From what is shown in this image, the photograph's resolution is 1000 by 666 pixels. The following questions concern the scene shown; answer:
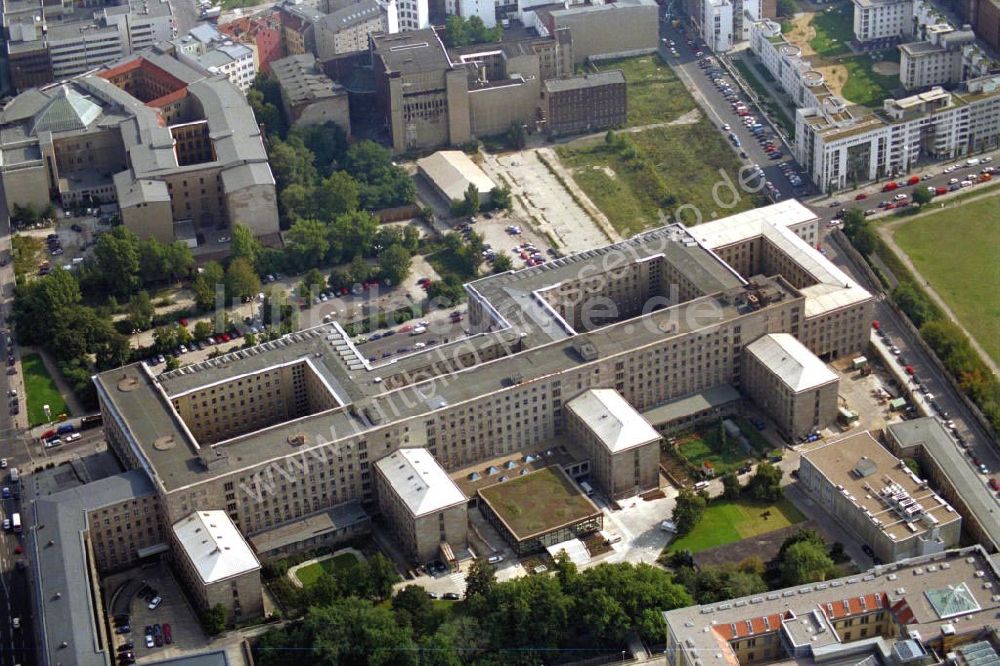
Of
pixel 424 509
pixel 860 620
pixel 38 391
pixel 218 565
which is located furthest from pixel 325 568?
pixel 860 620

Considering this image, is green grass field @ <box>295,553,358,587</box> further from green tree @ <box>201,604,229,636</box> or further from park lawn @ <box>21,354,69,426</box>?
park lawn @ <box>21,354,69,426</box>

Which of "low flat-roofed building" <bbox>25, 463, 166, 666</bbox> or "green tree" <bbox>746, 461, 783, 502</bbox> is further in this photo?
"green tree" <bbox>746, 461, 783, 502</bbox>

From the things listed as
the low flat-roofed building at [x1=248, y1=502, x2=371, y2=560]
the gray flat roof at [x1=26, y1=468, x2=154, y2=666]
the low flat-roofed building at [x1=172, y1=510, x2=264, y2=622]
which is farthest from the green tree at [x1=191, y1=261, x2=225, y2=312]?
the low flat-roofed building at [x1=172, y1=510, x2=264, y2=622]

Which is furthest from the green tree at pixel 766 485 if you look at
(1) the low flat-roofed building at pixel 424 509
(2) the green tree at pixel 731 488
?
(1) the low flat-roofed building at pixel 424 509

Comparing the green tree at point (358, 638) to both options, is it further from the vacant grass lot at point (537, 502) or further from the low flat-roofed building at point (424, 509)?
the vacant grass lot at point (537, 502)

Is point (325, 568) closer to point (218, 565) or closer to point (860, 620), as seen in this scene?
point (218, 565)

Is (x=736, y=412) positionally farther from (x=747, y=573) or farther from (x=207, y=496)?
(x=207, y=496)
